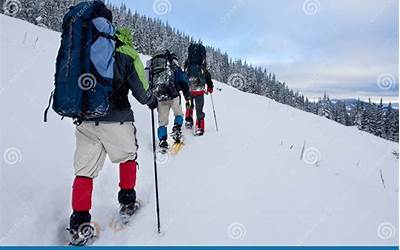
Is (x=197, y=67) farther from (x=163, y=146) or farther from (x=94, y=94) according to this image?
(x=94, y=94)

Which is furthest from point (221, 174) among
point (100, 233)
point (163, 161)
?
point (100, 233)

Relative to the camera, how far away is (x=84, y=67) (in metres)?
3.30

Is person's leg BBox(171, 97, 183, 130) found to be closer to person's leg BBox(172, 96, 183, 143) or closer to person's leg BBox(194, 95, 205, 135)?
person's leg BBox(172, 96, 183, 143)

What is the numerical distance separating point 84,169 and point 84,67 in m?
1.15

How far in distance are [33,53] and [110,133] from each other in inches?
248

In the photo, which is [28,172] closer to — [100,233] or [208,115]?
[100,233]

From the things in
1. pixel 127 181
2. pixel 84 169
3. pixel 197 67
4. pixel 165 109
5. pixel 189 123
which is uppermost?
pixel 197 67

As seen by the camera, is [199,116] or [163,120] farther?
[199,116]

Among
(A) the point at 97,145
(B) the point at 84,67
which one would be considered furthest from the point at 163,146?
(B) the point at 84,67

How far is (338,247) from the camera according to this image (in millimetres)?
3297

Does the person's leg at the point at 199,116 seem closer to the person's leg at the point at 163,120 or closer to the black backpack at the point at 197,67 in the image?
the black backpack at the point at 197,67

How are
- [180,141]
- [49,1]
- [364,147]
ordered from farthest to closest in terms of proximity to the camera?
[49,1]
[364,147]
[180,141]

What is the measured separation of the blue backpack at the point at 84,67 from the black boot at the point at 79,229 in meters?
1.06

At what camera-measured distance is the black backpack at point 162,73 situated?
21.4ft
